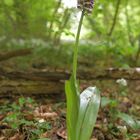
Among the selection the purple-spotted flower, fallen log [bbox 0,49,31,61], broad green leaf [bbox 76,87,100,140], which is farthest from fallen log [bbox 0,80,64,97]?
the purple-spotted flower

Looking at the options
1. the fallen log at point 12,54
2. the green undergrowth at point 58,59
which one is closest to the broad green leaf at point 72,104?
the fallen log at point 12,54

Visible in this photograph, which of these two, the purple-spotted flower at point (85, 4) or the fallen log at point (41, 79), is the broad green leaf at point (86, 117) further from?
the fallen log at point (41, 79)

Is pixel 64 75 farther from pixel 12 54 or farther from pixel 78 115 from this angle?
pixel 78 115

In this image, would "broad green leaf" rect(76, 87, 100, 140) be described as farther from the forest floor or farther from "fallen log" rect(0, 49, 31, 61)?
"fallen log" rect(0, 49, 31, 61)

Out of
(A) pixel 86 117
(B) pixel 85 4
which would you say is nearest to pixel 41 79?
(A) pixel 86 117

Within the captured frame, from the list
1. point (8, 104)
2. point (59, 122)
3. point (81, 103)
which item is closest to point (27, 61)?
point (8, 104)

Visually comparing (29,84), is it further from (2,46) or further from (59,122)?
(2,46)
